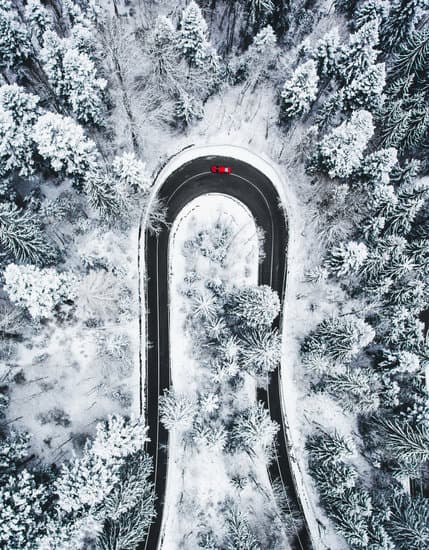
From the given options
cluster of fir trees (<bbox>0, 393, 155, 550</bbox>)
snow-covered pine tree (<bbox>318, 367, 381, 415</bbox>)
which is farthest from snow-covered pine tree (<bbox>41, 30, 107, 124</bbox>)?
snow-covered pine tree (<bbox>318, 367, 381, 415</bbox>)

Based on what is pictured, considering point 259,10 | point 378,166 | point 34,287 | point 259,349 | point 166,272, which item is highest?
point 259,10

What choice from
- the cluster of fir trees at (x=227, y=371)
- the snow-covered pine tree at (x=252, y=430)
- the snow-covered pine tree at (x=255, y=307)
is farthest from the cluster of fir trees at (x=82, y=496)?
the snow-covered pine tree at (x=255, y=307)

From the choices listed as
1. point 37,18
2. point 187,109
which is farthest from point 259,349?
point 37,18

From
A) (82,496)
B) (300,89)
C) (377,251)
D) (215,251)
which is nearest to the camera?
(82,496)

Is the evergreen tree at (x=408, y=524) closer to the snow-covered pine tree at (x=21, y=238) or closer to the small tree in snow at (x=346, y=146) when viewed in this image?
the small tree in snow at (x=346, y=146)

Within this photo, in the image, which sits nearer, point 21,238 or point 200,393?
point 21,238

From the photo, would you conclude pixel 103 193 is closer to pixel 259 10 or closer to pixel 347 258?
pixel 347 258

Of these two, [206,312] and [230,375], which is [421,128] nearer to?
[206,312]
